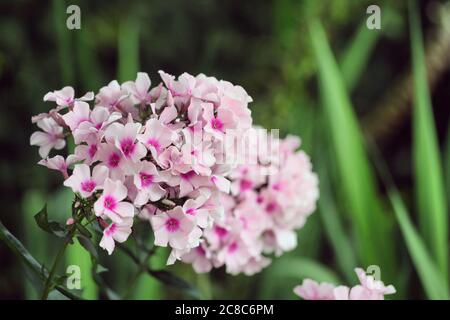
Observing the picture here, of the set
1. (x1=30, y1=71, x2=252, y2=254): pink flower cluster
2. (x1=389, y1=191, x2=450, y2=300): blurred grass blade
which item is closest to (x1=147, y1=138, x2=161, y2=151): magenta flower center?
(x1=30, y1=71, x2=252, y2=254): pink flower cluster

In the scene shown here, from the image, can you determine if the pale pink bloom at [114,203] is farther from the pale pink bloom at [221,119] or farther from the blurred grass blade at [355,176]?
the blurred grass blade at [355,176]

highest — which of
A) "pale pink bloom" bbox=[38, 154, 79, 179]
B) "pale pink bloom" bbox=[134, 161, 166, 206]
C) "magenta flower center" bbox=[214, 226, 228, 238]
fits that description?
"pale pink bloom" bbox=[38, 154, 79, 179]

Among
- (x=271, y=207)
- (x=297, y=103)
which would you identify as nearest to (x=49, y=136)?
(x=271, y=207)

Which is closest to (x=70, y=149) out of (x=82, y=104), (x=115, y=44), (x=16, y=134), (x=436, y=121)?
(x=82, y=104)

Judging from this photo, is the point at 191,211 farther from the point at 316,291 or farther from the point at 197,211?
the point at 316,291

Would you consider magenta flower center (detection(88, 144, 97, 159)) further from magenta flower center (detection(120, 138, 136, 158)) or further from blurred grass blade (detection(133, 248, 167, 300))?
blurred grass blade (detection(133, 248, 167, 300))

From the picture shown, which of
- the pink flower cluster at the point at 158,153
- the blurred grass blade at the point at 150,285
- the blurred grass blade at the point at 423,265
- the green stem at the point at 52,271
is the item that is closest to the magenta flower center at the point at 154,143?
the pink flower cluster at the point at 158,153
